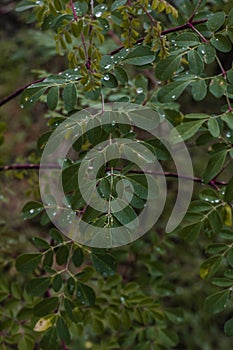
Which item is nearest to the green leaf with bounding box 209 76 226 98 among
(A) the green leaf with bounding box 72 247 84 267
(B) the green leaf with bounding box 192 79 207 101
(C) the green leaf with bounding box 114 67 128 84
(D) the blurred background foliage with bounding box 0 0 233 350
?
(B) the green leaf with bounding box 192 79 207 101

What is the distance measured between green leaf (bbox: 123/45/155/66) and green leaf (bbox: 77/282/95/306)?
15.5 inches

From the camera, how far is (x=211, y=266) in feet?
2.97

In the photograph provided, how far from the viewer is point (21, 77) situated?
2281mm

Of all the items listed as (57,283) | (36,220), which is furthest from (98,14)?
Answer: (36,220)

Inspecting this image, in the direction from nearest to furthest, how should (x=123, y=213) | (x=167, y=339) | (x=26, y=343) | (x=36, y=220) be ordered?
(x=123, y=213)
(x=26, y=343)
(x=167, y=339)
(x=36, y=220)

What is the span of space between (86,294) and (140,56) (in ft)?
1.37

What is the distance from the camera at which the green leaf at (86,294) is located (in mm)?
901

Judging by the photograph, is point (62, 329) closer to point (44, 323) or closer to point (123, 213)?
point (44, 323)

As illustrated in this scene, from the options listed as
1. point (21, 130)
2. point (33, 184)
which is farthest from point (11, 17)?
point (33, 184)

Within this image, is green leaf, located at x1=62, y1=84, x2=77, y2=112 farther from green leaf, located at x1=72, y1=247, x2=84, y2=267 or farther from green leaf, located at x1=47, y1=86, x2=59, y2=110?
green leaf, located at x1=72, y1=247, x2=84, y2=267

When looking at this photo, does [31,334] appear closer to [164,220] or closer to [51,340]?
[51,340]

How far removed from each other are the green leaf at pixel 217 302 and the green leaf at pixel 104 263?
6.8 inches

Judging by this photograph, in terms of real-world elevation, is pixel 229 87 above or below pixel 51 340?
above

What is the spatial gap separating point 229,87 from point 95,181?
0.88 ft
